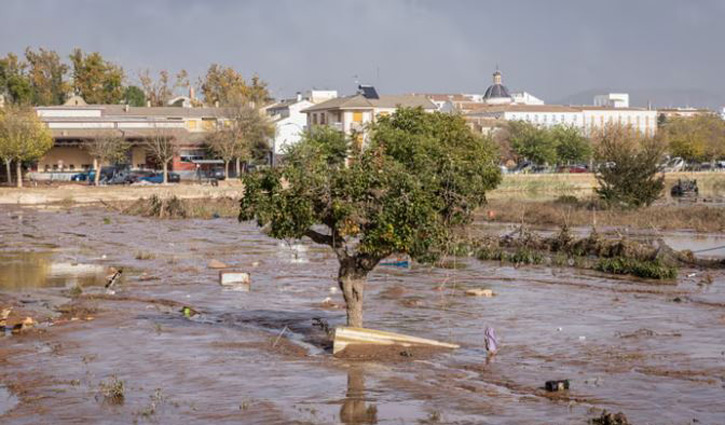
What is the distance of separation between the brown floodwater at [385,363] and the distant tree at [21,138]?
36444 millimetres

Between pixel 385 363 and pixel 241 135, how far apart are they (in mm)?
62243

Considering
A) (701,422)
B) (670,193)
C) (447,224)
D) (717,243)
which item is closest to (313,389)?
(447,224)

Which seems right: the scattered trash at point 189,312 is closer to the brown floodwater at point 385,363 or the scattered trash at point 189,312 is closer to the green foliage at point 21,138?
the brown floodwater at point 385,363

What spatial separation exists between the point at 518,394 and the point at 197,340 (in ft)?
25.7

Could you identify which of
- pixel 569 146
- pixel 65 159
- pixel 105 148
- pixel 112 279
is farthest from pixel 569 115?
pixel 112 279

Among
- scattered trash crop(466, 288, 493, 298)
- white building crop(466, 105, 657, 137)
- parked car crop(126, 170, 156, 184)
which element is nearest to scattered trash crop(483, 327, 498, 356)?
scattered trash crop(466, 288, 493, 298)

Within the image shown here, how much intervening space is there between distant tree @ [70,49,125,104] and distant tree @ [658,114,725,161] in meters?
60.0

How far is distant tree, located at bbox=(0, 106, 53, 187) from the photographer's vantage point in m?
67.3

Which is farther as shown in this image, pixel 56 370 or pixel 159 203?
pixel 159 203

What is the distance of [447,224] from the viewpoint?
19.6 metres

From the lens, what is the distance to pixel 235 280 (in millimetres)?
30359

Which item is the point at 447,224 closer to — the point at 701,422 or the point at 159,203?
the point at 701,422

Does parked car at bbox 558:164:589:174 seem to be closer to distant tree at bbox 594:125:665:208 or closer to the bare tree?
the bare tree

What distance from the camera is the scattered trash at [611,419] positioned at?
14.7 meters
